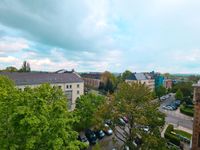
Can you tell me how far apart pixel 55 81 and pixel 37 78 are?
4.13 metres

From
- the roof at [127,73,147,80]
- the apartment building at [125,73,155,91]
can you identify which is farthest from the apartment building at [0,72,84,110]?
the roof at [127,73,147,80]

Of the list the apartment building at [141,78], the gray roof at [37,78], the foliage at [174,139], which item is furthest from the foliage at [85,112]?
the apartment building at [141,78]

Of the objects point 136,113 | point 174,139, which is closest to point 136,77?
point 174,139

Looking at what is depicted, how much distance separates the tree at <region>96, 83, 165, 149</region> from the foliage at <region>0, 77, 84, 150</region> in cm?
795

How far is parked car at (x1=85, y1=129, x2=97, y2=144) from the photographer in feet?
95.8

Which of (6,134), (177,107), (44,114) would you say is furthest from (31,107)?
(177,107)

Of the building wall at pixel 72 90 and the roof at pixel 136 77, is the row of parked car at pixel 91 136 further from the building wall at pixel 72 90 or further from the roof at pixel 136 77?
the roof at pixel 136 77

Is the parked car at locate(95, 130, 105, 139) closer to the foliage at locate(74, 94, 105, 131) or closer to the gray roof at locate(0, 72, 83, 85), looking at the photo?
the foliage at locate(74, 94, 105, 131)

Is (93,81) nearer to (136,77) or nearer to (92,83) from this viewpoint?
(92,83)

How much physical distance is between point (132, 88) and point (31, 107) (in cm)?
1152

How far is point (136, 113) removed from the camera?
63.0 feet

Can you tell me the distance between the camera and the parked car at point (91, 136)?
2919 centimetres

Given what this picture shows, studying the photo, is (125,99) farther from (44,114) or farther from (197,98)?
(44,114)

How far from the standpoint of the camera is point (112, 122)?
66.3 ft
